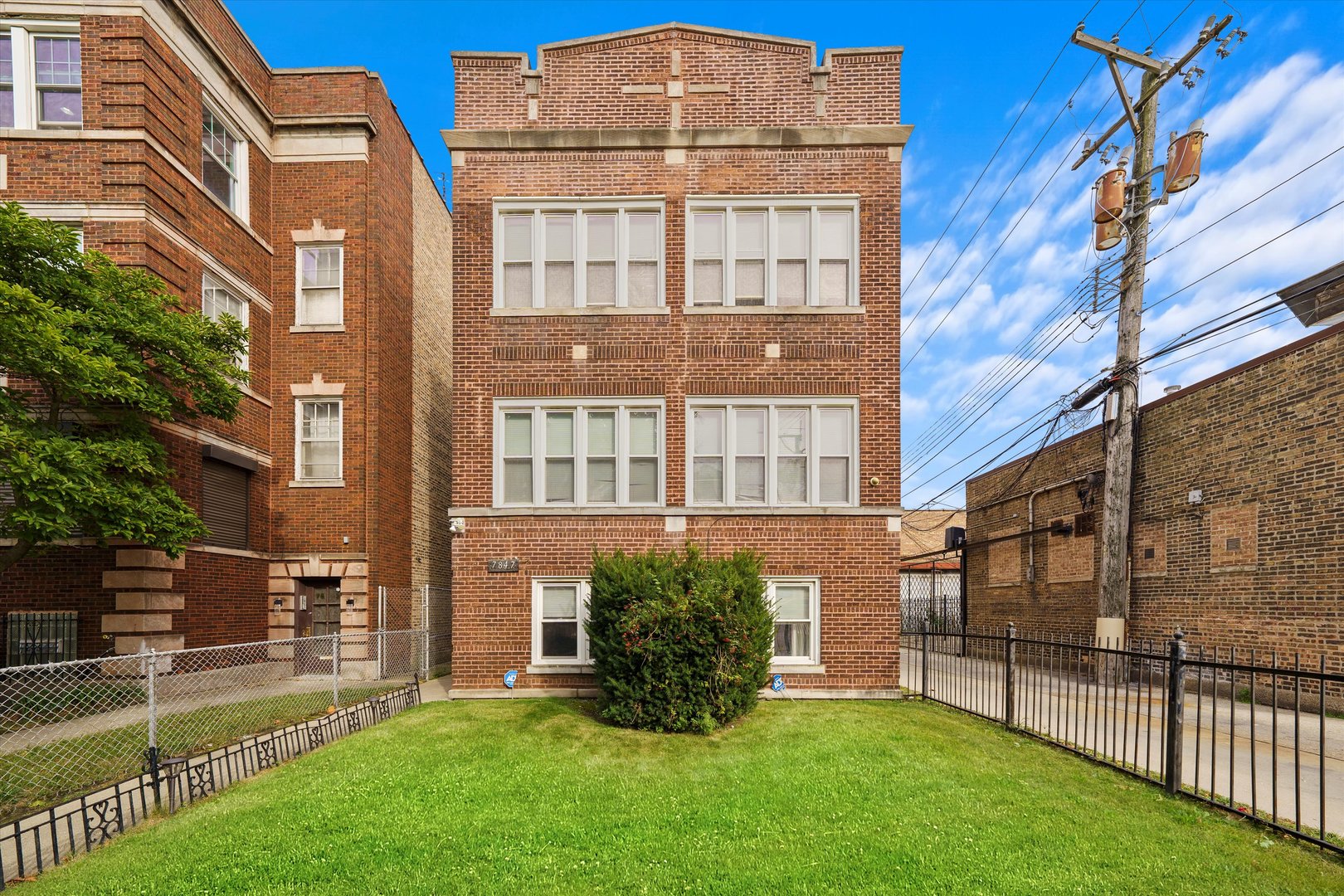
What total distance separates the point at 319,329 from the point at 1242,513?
20.3m

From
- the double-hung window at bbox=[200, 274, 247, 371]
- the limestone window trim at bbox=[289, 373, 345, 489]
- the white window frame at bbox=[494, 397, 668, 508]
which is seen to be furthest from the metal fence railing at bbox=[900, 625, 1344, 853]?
the double-hung window at bbox=[200, 274, 247, 371]

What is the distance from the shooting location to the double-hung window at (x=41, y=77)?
1321cm

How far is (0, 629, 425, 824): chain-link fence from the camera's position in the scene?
741cm

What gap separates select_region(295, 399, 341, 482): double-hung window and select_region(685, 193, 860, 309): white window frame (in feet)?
31.2

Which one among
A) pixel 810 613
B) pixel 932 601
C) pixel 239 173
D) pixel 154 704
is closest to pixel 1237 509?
pixel 810 613

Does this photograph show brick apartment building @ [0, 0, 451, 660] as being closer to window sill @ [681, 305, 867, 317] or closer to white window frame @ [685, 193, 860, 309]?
white window frame @ [685, 193, 860, 309]

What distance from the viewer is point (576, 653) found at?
12305 mm

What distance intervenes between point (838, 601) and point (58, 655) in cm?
1433

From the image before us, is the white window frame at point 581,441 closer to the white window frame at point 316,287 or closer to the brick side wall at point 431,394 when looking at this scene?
the brick side wall at point 431,394

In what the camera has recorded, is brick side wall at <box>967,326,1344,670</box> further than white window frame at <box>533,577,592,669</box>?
No

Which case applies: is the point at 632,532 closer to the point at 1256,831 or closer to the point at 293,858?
the point at 293,858

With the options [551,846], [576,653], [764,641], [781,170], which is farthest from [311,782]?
[781,170]

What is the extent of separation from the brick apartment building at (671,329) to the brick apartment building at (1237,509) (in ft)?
23.4

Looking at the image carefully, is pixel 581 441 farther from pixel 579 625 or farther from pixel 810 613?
pixel 810 613
